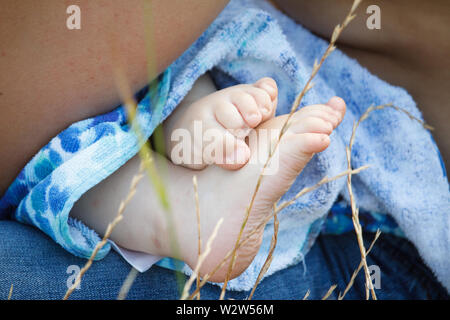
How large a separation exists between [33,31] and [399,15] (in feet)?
2.16

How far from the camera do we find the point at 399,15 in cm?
79

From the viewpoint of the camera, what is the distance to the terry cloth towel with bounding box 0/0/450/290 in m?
0.68

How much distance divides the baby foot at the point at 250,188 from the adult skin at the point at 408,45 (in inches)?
10.4

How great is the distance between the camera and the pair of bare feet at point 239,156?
1.92ft

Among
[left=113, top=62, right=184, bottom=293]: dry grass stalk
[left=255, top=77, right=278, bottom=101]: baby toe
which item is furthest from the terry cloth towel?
[left=255, top=77, right=278, bottom=101]: baby toe

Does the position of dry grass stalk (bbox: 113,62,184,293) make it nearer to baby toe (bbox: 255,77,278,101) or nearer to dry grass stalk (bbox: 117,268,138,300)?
dry grass stalk (bbox: 117,268,138,300)

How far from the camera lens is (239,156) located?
61 cm

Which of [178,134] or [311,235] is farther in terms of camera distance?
[311,235]

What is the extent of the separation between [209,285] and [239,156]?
28cm

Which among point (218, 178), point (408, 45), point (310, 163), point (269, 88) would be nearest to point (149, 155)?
point (218, 178)

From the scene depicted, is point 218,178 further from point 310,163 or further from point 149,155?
point 310,163

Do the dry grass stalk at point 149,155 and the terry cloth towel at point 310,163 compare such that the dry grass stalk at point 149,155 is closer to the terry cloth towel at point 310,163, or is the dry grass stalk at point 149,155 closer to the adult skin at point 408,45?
the terry cloth towel at point 310,163
